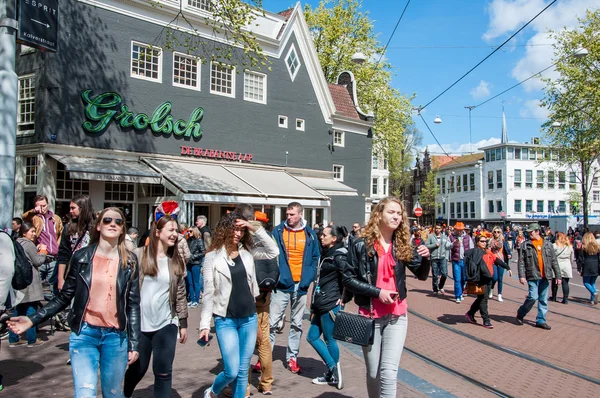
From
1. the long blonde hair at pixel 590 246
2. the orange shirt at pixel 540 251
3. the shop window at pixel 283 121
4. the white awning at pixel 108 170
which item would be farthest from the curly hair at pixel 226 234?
the shop window at pixel 283 121

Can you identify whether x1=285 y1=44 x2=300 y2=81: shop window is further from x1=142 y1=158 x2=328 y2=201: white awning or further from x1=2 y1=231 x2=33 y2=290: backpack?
x1=2 y1=231 x2=33 y2=290: backpack

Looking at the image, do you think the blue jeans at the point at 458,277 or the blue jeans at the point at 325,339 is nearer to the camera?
the blue jeans at the point at 325,339

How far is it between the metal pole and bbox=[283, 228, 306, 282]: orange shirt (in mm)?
3445

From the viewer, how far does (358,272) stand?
13.8 feet

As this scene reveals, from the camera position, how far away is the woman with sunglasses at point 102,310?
3.46 m

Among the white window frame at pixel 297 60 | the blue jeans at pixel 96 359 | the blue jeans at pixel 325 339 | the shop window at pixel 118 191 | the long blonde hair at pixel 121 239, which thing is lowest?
the blue jeans at pixel 325 339

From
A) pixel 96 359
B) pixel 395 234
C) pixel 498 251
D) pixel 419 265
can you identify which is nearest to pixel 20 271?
pixel 96 359

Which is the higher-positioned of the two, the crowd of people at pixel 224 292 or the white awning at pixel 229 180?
the white awning at pixel 229 180

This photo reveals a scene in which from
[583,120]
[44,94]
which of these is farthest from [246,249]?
[583,120]

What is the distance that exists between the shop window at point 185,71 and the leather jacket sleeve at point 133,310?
16503mm

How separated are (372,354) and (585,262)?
35.2 ft

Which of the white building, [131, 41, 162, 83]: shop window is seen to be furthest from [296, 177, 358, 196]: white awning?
the white building

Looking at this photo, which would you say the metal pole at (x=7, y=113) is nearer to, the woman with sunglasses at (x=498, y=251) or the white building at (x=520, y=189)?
the woman with sunglasses at (x=498, y=251)

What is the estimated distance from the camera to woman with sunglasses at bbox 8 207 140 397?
136 inches
